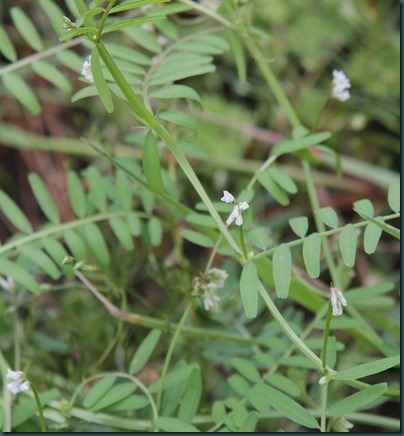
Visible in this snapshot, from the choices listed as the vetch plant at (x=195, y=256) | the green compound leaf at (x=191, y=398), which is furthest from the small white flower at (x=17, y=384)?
the green compound leaf at (x=191, y=398)

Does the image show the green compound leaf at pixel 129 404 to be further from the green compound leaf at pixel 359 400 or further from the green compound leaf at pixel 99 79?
the green compound leaf at pixel 99 79

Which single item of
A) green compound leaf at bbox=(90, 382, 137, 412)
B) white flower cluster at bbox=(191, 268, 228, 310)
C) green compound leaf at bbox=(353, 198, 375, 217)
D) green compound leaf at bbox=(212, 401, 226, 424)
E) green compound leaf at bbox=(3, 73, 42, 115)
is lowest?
green compound leaf at bbox=(212, 401, 226, 424)

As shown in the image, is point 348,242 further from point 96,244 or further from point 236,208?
point 96,244

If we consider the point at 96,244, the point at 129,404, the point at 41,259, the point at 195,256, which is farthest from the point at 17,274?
the point at 195,256

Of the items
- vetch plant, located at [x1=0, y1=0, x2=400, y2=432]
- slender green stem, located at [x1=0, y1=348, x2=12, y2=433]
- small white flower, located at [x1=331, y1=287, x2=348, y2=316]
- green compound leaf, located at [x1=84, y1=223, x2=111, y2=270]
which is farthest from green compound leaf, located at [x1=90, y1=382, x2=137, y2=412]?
small white flower, located at [x1=331, y1=287, x2=348, y2=316]

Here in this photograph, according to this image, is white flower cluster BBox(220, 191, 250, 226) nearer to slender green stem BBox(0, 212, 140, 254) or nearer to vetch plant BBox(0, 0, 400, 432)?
vetch plant BBox(0, 0, 400, 432)

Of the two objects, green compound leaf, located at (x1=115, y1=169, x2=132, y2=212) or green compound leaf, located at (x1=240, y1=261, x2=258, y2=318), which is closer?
green compound leaf, located at (x1=240, y1=261, x2=258, y2=318)

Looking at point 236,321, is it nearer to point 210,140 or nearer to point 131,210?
point 131,210
